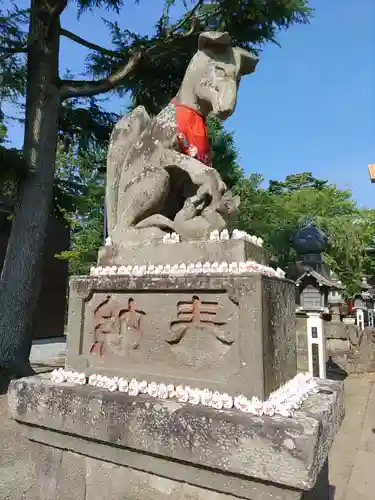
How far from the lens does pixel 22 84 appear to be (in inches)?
254

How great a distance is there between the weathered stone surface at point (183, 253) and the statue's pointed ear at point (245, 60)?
1.15 meters

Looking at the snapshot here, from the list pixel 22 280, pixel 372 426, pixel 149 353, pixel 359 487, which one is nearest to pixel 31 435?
pixel 149 353

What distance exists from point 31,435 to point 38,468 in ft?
0.53

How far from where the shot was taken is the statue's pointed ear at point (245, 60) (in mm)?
2137

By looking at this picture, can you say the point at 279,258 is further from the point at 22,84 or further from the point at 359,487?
the point at 359,487

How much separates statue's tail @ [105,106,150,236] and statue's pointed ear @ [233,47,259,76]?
0.65 m

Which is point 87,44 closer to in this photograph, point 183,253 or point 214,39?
point 214,39

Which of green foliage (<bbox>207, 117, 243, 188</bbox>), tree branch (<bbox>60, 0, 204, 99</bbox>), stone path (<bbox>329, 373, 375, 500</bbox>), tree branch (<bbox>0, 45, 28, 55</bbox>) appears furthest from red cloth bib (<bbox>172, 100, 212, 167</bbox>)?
green foliage (<bbox>207, 117, 243, 188</bbox>)

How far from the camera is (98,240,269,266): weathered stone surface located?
164 centimetres

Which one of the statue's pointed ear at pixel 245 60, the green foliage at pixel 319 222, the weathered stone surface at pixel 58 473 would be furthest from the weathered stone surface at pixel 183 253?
the green foliage at pixel 319 222

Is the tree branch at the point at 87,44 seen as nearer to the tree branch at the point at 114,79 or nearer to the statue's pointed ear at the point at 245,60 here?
the tree branch at the point at 114,79

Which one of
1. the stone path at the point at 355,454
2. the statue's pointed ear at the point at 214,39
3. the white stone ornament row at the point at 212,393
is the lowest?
the stone path at the point at 355,454

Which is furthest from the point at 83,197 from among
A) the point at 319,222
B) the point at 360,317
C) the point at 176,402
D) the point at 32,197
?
the point at 360,317

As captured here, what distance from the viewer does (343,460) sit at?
3.47 m
